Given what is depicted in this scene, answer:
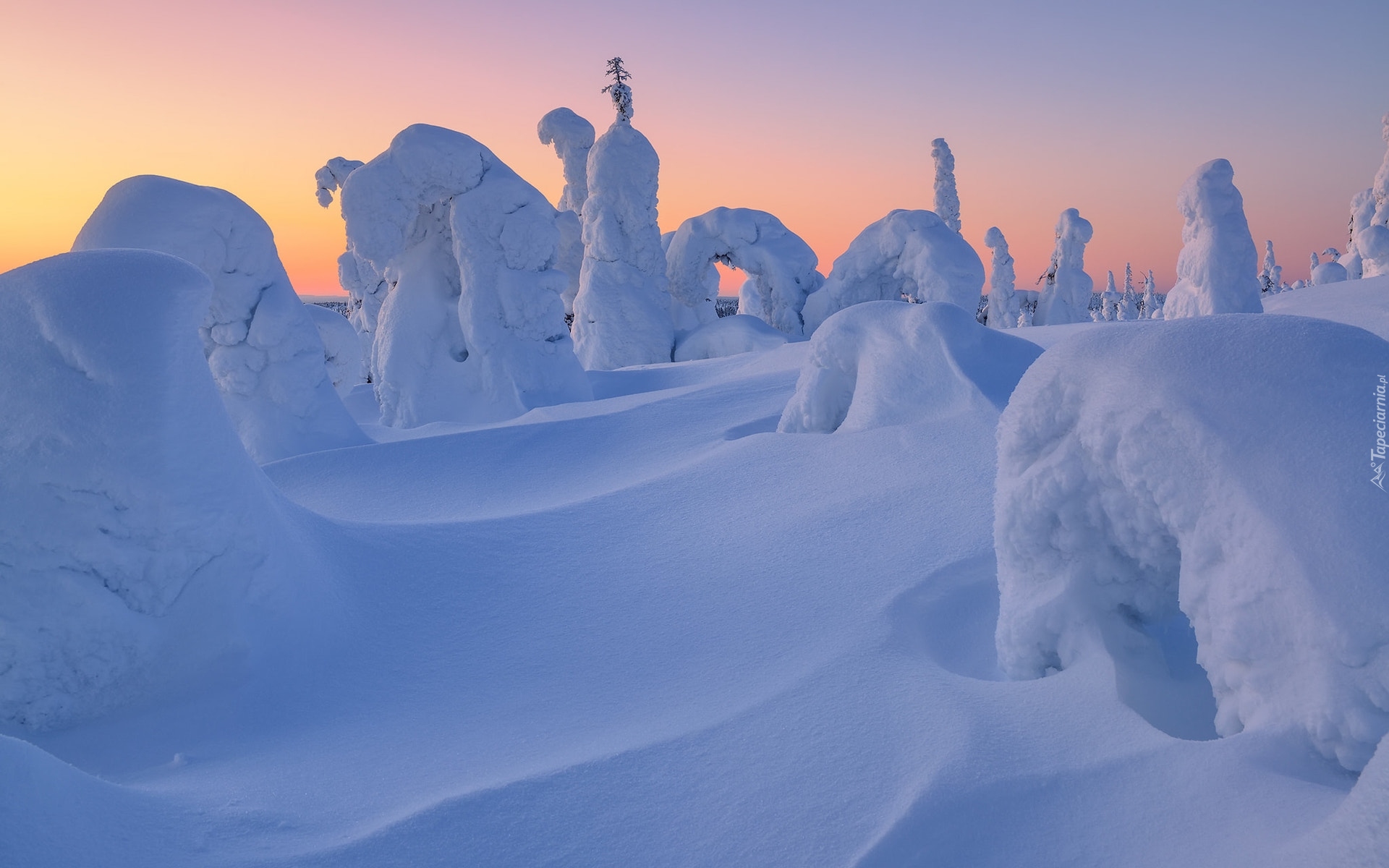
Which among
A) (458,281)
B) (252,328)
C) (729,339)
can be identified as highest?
(458,281)

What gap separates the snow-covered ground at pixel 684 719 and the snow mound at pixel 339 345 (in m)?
10.6

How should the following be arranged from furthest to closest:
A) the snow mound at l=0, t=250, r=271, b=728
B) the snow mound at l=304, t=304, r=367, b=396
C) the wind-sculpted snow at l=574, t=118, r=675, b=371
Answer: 1. the wind-sculpted snow at l=574, t=118, r=675, b=371
2. the snow mound at l=304, t=304, r=367, b=396
3. the snow mound at l=0, t=250, r=271, b=728

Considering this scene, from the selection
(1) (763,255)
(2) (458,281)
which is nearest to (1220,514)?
(2) (458,281)

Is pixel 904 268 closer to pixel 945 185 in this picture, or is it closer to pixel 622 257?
pixel 622 257

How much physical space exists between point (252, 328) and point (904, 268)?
10.7 m

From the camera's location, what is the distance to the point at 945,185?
23109 millimetres

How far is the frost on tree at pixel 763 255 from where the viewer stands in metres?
17.2

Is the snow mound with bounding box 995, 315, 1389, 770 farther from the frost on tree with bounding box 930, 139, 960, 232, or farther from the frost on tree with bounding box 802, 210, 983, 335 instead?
the frost on tree with bounding box 930, 139, 960, 232

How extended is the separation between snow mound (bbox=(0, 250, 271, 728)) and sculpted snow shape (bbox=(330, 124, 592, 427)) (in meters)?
6.44

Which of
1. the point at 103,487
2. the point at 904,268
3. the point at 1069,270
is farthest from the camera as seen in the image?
the point at 1069,270

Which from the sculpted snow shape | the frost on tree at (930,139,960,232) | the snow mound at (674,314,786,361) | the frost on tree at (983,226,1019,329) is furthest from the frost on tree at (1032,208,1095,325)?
the sculpted snow shape

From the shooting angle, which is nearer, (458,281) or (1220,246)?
(1220,246)

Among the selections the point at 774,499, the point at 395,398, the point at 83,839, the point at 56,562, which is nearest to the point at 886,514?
the point at 774,499

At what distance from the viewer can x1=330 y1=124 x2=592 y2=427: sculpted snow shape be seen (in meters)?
9.84
